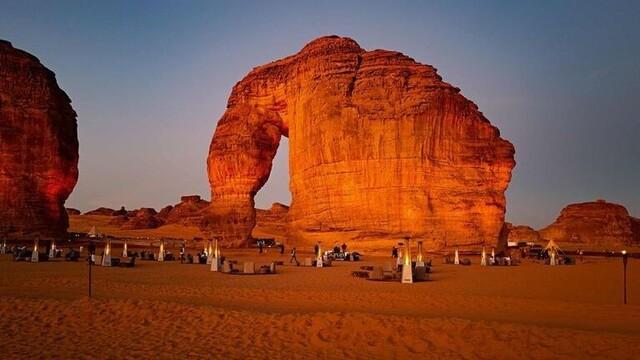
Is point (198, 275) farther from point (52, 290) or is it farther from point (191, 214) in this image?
point (191, 214)

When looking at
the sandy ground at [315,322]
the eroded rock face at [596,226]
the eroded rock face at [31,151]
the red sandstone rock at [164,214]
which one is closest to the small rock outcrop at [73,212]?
the red sandstone rock at [164,214]

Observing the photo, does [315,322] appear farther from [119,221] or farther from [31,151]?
[119,221]

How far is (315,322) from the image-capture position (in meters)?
10.9

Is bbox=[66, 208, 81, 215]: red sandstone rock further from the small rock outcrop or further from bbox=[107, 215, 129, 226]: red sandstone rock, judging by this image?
bbox=[107, 215, 129, 226]: red sandstone rock

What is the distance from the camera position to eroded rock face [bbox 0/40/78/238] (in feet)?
162

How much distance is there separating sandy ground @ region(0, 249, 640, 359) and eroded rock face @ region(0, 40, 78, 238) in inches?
1401

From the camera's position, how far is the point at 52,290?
16312 millimetres

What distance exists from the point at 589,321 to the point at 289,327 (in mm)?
7144

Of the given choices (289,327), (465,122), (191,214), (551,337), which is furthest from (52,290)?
(191,214)

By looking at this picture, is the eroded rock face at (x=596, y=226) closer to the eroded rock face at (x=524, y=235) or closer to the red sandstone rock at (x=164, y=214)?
the eroded rock face at (x=524, y=235)

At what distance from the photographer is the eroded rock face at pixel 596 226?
9794 cm

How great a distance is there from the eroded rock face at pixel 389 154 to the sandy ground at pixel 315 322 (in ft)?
64.0

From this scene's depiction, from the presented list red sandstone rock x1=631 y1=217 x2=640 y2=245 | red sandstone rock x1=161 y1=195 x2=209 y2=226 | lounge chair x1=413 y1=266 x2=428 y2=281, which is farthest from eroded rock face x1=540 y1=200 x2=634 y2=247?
lounge chair x1=413 y1=266 x2=428 y2=281

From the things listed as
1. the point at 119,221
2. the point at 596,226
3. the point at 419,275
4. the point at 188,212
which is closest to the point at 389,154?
the point at 419,275
